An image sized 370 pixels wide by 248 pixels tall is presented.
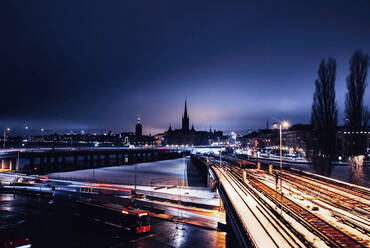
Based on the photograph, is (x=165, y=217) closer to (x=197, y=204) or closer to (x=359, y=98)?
(x=197, y=204)

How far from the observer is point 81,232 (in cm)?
2430

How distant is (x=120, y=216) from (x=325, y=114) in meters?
36.3

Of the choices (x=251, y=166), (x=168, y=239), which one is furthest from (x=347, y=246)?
(x=251, y=166)

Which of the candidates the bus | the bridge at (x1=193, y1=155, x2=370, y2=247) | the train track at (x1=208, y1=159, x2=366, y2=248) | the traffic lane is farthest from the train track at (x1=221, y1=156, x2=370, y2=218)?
the bus

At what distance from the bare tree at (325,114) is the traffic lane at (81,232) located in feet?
87.7

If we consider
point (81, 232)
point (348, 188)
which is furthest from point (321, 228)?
point (348, 188)

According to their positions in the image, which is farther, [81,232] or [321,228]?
[81,232]

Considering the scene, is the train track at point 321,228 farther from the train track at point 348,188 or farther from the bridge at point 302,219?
the train track at point 348,188

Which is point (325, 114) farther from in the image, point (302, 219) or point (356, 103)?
point (302, 219)

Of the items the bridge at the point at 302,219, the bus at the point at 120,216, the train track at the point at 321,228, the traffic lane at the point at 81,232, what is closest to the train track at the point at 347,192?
the bridge at the point at 302,219

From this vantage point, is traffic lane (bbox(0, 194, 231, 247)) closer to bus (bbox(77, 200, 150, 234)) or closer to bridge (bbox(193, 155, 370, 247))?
bus (bbox(77, 200, 150, 234))

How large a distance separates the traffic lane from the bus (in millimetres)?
807

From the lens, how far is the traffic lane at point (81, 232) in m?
21.4

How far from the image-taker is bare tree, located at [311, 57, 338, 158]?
41.0 m
